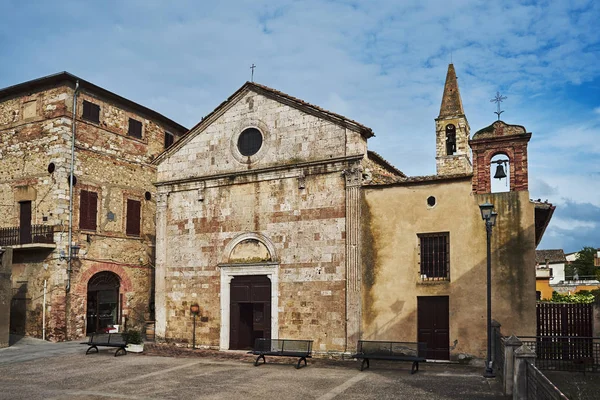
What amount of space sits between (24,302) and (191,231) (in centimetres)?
839

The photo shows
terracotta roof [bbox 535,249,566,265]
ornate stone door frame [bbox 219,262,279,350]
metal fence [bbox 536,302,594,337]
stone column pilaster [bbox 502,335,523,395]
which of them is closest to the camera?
stone column pilaster [bbox 502,335,523,395]

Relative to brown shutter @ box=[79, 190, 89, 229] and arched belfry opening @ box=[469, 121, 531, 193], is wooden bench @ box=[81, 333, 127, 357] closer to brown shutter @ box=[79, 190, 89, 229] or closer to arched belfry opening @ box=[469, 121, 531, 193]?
brown shutter @ box=[79, 190, 89, 229]

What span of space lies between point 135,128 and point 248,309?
38.9ft

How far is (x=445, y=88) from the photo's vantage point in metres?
30.1

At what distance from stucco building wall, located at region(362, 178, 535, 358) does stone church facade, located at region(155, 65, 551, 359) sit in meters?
0.03

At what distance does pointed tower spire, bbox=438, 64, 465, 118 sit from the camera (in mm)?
28516

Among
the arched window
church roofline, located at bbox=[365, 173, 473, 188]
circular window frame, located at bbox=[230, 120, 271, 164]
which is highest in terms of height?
the arched window

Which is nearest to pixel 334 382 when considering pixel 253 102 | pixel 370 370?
pixel 370 370

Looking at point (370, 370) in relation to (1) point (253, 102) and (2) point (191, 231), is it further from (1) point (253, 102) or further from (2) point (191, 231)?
(1) point (253, 102)

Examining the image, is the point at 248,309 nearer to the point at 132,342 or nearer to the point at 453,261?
the point at 132,342

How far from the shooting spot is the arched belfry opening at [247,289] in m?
18.8

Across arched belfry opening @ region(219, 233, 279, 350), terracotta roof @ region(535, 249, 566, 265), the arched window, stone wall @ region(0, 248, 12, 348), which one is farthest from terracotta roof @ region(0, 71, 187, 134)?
terracotta roof @ region(535, 249, 566, 265)

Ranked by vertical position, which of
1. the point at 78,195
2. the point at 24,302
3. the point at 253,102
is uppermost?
the point at 253,102

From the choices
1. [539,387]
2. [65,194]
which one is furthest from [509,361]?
[65,194]
